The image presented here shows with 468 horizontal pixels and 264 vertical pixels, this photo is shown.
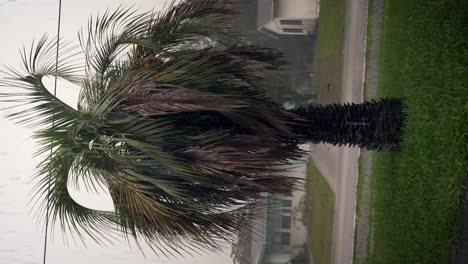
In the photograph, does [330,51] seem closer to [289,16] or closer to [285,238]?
[289,16]

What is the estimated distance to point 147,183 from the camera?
306cm

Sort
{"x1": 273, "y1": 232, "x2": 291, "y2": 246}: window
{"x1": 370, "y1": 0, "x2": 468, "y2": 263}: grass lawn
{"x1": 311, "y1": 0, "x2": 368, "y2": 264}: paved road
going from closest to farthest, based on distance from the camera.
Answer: {"x1": 370, "y1": 0, "x2": 468, "y2": 263}: grass lawn, {"x1": 273, "y1": 232, "x2": 291, "y2": 246}: window, {"x1": 311, "y1": 0, "x2": 368, "y2": 264}: paved road

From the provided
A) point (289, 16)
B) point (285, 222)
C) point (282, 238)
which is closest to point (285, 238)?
point (282, 238)

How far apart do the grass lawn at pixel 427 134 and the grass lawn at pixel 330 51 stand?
3.04 ft

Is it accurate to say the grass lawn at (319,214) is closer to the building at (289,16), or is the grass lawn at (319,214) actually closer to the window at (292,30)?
the window at (292,30)

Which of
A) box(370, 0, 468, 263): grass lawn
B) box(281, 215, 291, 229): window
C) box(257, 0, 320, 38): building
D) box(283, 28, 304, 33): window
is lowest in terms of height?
box(281, 215, 291, 229): window

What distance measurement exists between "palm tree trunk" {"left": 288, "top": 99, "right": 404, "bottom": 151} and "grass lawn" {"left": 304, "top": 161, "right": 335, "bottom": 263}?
1181 mm

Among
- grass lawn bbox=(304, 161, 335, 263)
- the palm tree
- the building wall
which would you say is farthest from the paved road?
the palm tree

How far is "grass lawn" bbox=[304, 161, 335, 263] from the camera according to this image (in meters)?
5.46

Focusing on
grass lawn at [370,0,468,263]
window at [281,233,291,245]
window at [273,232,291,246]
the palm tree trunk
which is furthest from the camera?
window at [281,233,291,245]

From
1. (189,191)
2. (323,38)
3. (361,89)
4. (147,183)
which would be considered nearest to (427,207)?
(361,89)

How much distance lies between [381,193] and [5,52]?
3958 millimetres

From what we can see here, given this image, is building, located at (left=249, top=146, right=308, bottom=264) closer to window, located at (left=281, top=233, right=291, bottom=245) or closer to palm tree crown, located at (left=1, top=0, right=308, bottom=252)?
window, located at (left=281, top=233, right=291, bottom=245)

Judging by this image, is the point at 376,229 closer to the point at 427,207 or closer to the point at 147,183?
the point at 427,207
